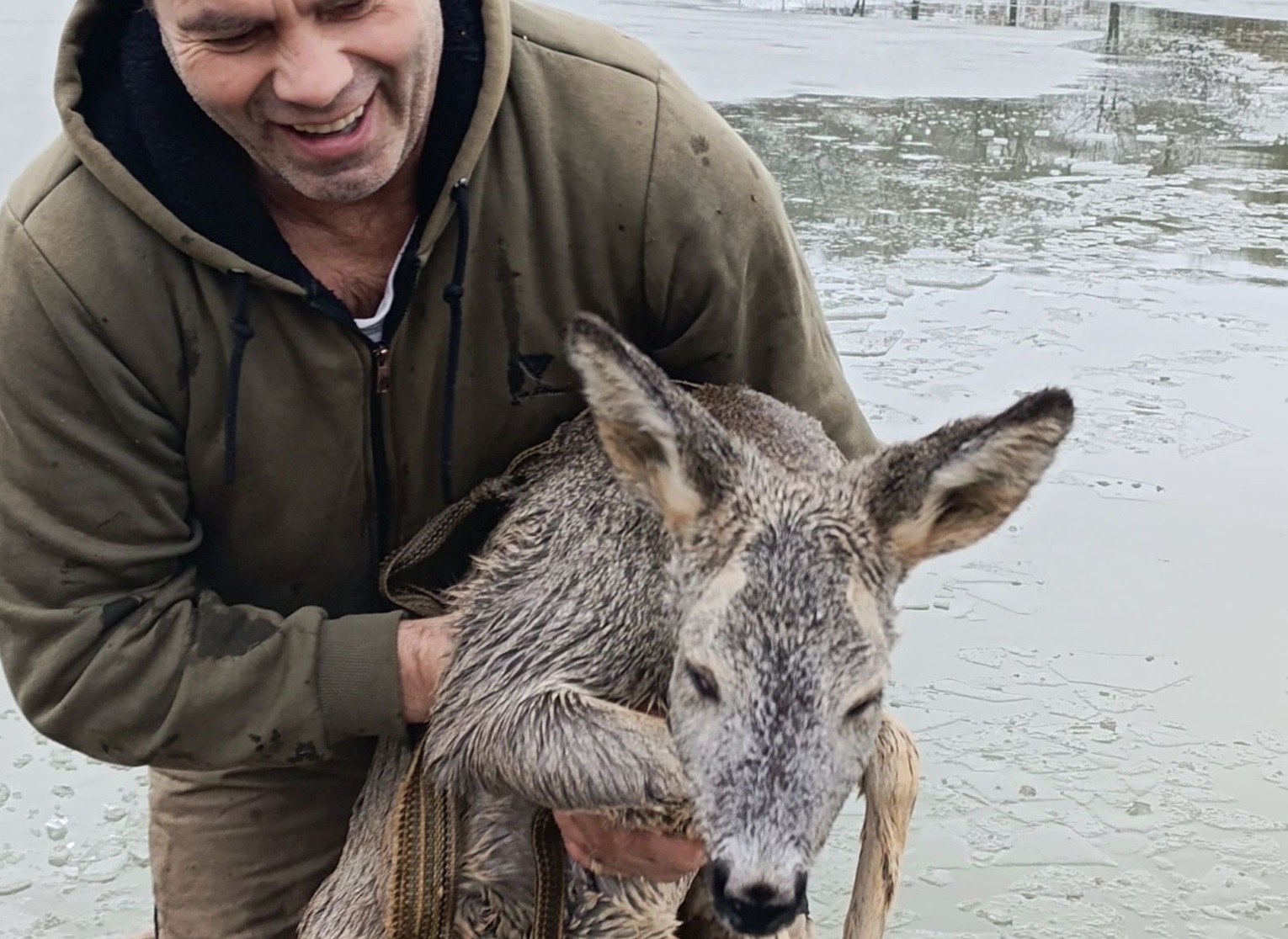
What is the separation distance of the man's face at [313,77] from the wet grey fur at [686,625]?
86 centimetres

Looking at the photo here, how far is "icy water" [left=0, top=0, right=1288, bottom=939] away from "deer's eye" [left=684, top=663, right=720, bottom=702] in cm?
199

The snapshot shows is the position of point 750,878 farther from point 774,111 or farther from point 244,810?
point 774,111

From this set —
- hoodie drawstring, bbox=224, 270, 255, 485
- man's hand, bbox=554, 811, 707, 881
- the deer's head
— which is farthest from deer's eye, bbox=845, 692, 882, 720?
hoodie drawstring, bbox=224, 270, 255, 485

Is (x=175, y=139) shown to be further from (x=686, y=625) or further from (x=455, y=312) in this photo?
(x=686, y=625)

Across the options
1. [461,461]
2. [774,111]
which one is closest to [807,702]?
[461,461]

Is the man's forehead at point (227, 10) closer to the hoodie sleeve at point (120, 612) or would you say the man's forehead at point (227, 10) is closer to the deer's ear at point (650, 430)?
the hoodie sleeve at point (120, 612)

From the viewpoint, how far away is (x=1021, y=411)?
2633 millimetres

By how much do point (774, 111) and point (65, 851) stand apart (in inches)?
373

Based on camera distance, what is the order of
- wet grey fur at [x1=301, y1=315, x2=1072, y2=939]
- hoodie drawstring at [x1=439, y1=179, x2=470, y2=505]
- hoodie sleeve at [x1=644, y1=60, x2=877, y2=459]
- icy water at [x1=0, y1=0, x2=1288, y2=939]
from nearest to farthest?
1. wet grey fur at [x1=301, y1=315, x2=1072, y2=939]
2. hoodie drawstring at [x1=439, y1=179, x2=470, y2=505]
3. hoodie sleeve at [x1=644, y1=60, x2=877, y2=459]
4. icy water at [x1=0, y1=0, x2=1288, y2=939]

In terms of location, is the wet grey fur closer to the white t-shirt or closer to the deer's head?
the deer's head

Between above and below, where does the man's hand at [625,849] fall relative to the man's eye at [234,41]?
→ below

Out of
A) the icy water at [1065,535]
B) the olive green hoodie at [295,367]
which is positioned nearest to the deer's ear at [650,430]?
the olive green hoodie at [295,367]

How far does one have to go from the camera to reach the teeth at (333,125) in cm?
315

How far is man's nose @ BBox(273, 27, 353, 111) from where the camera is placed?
305cm
